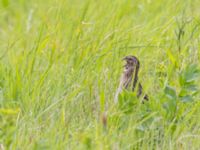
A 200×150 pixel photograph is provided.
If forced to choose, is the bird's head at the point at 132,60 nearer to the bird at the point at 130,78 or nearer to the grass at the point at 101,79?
the bird at the point at 130,78

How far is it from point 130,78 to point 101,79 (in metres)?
0.28

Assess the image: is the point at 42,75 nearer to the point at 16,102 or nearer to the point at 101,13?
the point at 16,102

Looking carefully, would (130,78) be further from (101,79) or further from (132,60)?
(101,79)

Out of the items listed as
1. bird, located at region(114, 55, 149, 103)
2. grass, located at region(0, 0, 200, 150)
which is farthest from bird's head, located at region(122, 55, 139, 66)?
grass, located at region(0, 0, 200, 150)

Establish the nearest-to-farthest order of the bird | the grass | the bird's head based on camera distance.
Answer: the grass, the bird, the bird's head

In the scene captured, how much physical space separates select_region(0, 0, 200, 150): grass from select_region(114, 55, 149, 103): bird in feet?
0.26

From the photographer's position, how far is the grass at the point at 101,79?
430 centimetres

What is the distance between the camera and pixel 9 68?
201 inches

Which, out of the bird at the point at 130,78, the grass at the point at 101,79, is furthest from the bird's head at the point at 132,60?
the grass at the point at 101,79

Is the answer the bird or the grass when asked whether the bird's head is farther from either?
the grass

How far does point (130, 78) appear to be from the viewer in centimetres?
480

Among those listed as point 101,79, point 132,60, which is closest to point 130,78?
point 132,60

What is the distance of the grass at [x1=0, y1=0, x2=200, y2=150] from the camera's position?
4.30 meters

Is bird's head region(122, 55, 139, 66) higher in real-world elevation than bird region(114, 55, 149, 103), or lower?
higher
